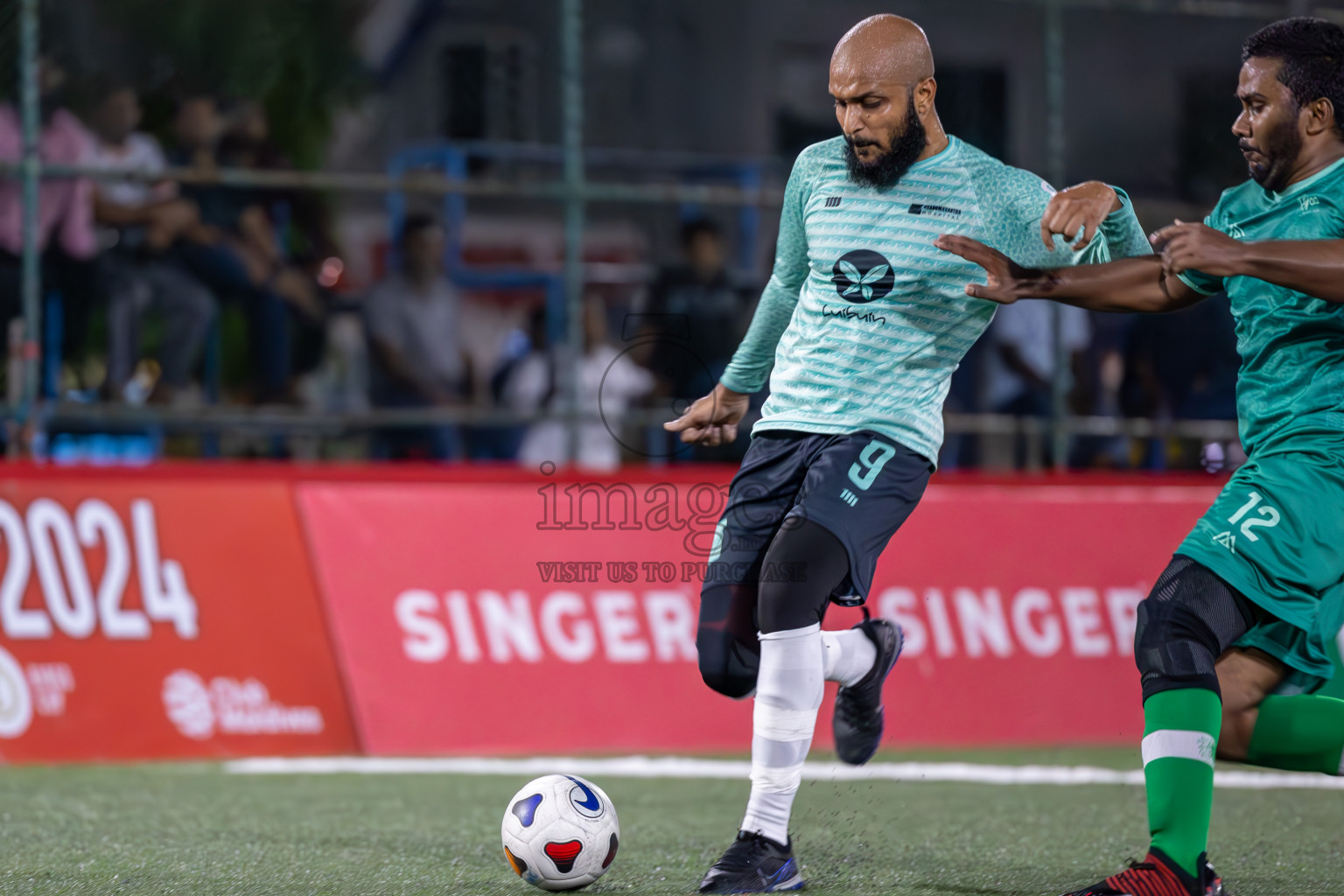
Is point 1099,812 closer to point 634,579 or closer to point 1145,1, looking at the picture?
point 634,579

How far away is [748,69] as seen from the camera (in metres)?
11.0

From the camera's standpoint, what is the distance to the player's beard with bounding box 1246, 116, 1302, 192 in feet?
12.4

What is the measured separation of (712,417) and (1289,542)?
1.67 meters

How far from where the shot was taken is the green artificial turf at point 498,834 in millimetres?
4215

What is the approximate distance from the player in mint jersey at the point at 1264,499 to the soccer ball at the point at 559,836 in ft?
3.92

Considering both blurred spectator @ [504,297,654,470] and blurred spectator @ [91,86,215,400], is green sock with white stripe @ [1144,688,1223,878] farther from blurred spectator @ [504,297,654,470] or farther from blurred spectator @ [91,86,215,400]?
blurred spectator @ [91,86,215,400]

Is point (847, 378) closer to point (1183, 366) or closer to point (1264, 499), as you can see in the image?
point (1264, 499)

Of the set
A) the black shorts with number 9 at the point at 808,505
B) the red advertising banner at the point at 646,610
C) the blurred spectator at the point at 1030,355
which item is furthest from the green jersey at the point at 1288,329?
the blurred spectator at the point at 1030,355

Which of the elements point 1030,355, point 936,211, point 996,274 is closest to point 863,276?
point 936,211

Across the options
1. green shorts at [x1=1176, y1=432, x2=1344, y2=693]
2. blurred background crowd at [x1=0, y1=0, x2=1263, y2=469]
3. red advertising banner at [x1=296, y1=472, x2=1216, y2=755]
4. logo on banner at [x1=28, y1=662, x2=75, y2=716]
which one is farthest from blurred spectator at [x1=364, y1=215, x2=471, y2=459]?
green shorts at [x1=1176, y1=432, x2=1344, y2=693]

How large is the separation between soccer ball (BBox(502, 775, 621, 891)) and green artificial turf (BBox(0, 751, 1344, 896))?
3.4 inches

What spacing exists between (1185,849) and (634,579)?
13.0 feet

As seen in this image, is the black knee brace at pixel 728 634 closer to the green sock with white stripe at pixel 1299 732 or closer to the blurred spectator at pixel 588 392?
the green sock with white stripe at pixel 1299 732

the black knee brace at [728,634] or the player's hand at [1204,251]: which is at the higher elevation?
the player's hand at [1204,251]
